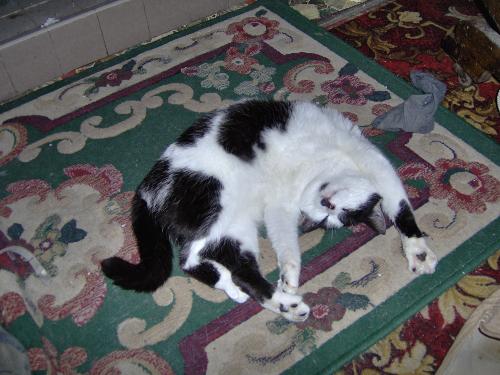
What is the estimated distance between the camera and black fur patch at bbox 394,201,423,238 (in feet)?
5.20

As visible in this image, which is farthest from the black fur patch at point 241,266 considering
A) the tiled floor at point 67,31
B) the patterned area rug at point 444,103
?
the tiled floor at point 67,31

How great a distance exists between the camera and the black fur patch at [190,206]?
1503 millimetres

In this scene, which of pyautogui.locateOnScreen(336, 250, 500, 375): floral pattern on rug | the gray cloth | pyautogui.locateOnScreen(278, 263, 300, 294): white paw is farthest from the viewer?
the gray cloth

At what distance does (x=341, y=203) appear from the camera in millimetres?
1563

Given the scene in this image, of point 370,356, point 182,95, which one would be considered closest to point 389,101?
point 182,95

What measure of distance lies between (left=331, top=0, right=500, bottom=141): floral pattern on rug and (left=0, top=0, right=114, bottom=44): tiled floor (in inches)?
52.8

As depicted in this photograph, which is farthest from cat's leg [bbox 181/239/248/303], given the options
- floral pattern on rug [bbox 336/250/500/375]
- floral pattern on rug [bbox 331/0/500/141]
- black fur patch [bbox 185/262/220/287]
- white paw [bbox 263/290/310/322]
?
floral pattern on rug [bbox 331/0/500/141]

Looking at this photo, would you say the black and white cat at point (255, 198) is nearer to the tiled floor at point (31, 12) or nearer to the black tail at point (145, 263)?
the black tail at point (145, 263)

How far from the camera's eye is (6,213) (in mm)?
1799

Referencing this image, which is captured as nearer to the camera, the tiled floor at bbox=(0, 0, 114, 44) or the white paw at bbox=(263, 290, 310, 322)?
the white paw at bbox=(263, 290, 310, 322)

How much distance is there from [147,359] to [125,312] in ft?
0.61

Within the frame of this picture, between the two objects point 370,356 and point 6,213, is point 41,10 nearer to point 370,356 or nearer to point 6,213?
→ point 6,213

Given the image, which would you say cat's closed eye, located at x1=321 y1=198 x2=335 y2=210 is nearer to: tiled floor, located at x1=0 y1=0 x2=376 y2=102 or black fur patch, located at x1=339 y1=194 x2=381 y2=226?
black fur patch, located at x1=339 y1=194 x2=381 y2=226

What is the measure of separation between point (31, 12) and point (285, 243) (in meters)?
1.71
